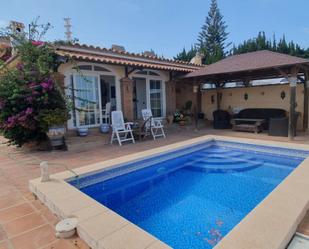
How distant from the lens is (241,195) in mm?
4016

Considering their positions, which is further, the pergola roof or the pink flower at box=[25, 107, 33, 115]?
the pergola roof

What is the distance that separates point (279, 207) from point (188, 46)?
2464cm

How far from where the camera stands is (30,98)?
20.0 feet

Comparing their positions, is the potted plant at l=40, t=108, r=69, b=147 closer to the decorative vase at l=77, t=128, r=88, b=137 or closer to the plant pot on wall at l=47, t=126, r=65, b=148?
the plant pot on wall at l=47, t=126, r=65, b=148

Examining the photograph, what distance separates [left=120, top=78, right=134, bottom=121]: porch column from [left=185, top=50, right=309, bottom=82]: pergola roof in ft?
9.52

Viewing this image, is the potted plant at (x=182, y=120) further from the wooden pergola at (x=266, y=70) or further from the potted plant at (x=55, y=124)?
the potted plant at (x=55, y=124)

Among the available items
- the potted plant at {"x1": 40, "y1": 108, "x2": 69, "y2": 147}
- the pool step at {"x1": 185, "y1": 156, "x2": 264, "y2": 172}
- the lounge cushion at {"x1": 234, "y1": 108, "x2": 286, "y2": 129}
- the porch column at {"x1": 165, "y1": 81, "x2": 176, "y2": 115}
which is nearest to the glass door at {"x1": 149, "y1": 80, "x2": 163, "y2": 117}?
the porch column at {"x1": 165, "y1": 81, "x2": 176, "y2": 115}

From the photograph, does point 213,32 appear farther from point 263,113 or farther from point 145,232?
point 145,232

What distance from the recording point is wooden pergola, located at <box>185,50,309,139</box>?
724 cm

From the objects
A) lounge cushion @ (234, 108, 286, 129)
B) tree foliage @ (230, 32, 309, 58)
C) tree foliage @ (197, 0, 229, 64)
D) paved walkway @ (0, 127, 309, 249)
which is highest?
tree foliage @ (197, 0, 229, 64)

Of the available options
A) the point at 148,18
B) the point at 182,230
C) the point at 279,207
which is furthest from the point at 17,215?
the point at 148,18

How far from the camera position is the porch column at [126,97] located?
29.4 feet

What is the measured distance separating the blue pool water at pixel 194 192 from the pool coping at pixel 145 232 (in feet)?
1.86

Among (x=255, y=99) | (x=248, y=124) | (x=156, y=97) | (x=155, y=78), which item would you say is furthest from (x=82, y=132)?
(x=255, y=99)
